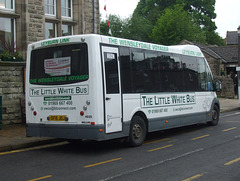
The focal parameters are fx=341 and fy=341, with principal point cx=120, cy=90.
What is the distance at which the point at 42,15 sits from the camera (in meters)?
16.4

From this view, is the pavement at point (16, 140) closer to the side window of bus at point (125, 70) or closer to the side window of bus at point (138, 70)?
the side window of bus at point (125, 70)

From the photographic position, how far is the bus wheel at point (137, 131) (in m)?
9.39

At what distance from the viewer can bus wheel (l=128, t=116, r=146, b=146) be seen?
370 inches

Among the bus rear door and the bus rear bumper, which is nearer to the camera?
the bus rear bumper

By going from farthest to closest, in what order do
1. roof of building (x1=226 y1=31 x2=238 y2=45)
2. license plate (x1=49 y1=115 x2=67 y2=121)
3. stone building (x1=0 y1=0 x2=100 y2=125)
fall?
→ roof of building (x1=226 y1=31 x2=238 y2=45) < stone building (x1=0 y1=0 x2=100 y2=125) < license plate (x1=49 y1=115 x2=67 y2=121)

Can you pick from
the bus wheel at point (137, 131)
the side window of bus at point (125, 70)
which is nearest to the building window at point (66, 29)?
the side window of bus at point (125, 70)

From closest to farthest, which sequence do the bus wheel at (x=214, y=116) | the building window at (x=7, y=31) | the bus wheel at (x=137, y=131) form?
the bus wheel at (x=137, y=131), the bus wheel at (x=214, y=116), the building window at (x=7, y=31)

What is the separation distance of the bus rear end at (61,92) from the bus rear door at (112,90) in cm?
40

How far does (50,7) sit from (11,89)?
18.8 ft

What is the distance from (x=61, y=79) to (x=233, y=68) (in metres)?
41.0

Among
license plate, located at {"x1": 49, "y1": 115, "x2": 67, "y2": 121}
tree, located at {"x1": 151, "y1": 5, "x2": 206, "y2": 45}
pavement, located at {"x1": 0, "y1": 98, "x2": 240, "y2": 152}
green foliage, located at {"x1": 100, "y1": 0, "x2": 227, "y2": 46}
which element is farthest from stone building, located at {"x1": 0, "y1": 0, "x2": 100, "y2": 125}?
green foliage, located at {"x1": 100, "y1": 0, "x2": 227, "y2": 46}

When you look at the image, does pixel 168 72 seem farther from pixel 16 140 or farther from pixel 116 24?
pixel 116 24

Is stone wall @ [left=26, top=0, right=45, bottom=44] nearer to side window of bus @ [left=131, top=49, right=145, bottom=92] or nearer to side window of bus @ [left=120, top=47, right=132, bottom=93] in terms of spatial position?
side window of bus @ [left=131, top=49, right=145, bottom=92]

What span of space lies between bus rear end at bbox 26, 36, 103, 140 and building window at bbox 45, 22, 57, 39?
7941mm
